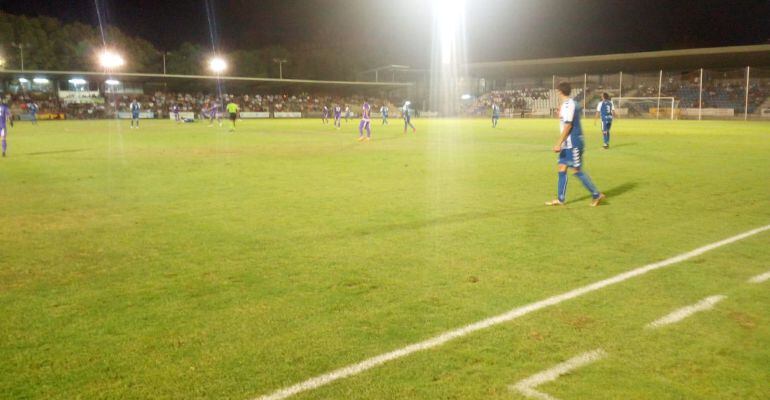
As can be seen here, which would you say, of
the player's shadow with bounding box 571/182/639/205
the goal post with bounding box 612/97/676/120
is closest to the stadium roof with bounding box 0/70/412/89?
the goal post with bounding box 612/97/676/120

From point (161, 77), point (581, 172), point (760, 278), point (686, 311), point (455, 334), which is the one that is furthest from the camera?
point (161, 77)

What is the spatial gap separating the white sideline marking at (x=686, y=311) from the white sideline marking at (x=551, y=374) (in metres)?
0.84

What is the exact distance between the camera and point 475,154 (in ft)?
66.8

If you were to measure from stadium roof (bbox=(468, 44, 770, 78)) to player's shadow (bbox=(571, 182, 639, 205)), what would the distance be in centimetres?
5119

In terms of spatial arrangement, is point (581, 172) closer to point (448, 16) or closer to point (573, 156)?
point (573, 156)

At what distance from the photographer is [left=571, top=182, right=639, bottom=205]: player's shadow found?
11.3 m

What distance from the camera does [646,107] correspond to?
6209 cm

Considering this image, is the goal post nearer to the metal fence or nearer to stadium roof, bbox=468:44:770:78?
the metal fence

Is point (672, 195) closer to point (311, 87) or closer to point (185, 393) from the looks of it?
point (185, 393)

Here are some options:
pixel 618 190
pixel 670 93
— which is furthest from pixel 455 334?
pixel 670 93

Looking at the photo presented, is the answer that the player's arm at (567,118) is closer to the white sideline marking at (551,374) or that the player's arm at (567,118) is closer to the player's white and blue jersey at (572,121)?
the player's white and blue jersey at (572,121)

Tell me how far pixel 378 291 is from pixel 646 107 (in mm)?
63314

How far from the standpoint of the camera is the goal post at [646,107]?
2375 inches

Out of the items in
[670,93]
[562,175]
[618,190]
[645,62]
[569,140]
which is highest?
[645,62]
